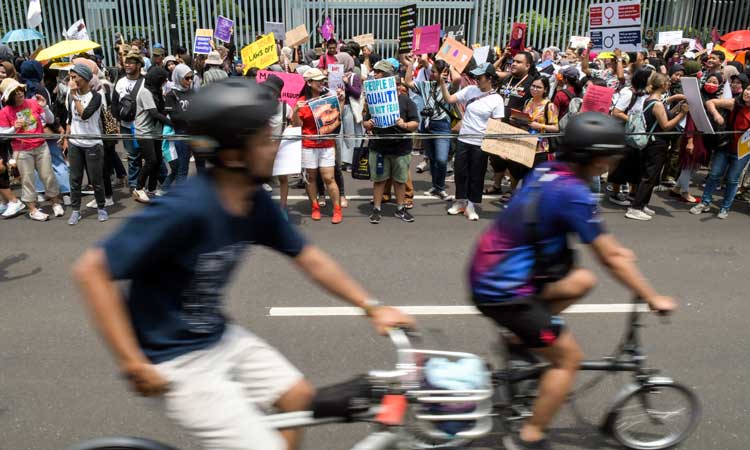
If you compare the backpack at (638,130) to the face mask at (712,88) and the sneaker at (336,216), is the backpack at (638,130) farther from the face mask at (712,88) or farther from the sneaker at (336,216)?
the sneaker at (336,216)

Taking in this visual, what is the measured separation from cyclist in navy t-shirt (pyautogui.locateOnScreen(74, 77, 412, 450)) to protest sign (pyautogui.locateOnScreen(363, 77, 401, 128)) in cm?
506

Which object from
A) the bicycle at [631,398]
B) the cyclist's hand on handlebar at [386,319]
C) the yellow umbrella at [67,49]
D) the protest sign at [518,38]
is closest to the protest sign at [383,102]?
the bicycle at [631,398]

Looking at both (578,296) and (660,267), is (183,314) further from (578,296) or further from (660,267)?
(660,267)

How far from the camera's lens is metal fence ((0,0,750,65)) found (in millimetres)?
19359

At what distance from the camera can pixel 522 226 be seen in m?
2.89

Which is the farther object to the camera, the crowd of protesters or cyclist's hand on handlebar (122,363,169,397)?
the crowd of protesters

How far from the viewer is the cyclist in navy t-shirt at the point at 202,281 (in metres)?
1.98

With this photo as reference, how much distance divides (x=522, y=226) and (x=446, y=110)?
585cm

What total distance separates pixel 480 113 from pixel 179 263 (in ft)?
20.0

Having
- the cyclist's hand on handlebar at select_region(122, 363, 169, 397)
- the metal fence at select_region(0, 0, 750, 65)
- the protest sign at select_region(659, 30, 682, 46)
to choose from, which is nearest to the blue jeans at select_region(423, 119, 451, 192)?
the cyclist's hand on handlebar at select_region(122, 363, 169, 397)

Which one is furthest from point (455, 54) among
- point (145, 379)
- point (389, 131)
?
point (145, 379)

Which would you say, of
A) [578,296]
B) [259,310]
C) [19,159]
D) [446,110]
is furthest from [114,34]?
[578,296]

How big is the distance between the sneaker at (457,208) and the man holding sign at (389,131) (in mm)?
580

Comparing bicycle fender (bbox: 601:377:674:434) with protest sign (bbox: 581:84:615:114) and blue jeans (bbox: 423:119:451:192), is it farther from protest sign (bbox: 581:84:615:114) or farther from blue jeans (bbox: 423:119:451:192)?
blue jeans (bbox: 423:119:451:192)
